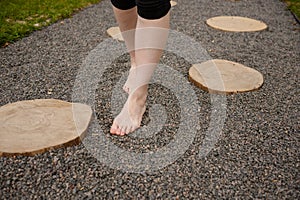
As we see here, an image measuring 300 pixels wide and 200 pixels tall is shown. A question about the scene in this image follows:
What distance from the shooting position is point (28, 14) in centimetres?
276

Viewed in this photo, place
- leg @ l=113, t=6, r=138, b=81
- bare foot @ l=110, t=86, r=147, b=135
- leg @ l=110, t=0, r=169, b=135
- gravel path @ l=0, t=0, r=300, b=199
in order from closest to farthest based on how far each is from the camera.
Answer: gravel path @ l=0, t=0, r=300, b=199 → leg @ l=110, t=0, r=169, b=135 → bare foot @ l=110, t=86, r=147, b=135 → leg @ l=113, t=6, r=138, b=81

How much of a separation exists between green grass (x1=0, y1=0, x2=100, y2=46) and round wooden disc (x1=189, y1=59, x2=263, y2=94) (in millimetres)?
1475

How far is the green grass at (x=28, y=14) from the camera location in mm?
2383

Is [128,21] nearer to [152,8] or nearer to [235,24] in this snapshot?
[152,8]

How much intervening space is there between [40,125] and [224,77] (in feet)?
3.49

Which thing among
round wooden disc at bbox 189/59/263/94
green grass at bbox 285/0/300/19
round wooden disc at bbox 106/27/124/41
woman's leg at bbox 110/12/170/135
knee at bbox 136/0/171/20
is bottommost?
round wooden disc at bbox 106/27/124/41

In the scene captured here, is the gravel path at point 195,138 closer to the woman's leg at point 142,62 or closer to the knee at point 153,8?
the woman's leg at point 142,62

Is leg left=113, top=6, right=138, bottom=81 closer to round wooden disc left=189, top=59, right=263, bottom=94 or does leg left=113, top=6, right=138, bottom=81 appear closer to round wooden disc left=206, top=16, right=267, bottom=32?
round wooden disc left=189, top=59, right=263, bottom=94

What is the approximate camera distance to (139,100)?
1368mm

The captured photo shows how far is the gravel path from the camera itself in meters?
1.08

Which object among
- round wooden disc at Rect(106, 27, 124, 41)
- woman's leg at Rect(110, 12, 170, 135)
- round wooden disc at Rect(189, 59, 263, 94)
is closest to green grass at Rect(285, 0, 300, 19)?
round wooden disc at Rect(189, 59, 263, 94)

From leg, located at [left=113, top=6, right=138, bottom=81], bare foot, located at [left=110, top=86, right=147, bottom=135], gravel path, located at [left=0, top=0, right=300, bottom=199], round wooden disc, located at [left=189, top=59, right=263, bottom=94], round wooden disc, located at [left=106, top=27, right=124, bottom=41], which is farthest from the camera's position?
round wooden disc, located at [left=106, top=27, right=124, bottom=41]

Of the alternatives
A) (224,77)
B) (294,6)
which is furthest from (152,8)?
(294,6)

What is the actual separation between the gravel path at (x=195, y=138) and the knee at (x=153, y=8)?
53 cm
